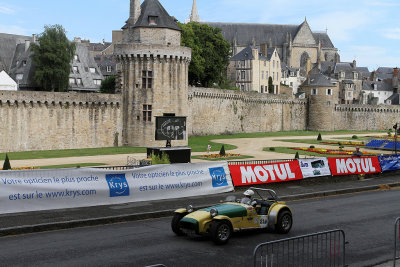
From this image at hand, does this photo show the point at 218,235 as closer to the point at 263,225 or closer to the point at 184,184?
the point at 263,225

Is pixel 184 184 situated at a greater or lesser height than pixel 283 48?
lesser

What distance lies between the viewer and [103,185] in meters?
19.5

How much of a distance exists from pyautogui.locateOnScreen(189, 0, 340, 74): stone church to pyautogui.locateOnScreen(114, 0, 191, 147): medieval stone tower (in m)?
77.6

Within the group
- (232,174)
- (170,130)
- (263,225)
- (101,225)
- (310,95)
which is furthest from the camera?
(310,95)

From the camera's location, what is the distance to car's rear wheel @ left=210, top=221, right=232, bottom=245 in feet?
46.1

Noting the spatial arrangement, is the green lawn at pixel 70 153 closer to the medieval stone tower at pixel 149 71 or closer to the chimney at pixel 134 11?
the medieval stone tower at pixel 149 71

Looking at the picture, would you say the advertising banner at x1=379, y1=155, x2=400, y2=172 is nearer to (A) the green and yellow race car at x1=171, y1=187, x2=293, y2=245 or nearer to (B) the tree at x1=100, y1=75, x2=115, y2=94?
(A) the green and yellow race car at x1=171, y1=187, x2=293, y2=245

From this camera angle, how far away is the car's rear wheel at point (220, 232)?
14.0 meters

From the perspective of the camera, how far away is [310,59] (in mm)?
129500

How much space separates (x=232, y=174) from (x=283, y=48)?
4373 inches

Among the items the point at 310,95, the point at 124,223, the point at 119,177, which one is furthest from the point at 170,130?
the point at 310,95

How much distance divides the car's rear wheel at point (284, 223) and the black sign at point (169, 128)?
17194mm

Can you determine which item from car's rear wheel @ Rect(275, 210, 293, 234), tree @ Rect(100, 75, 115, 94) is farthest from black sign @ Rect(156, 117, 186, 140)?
tree @ Rect(100, 75, 115, 94)

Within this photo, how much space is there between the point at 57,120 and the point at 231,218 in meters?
36.1
